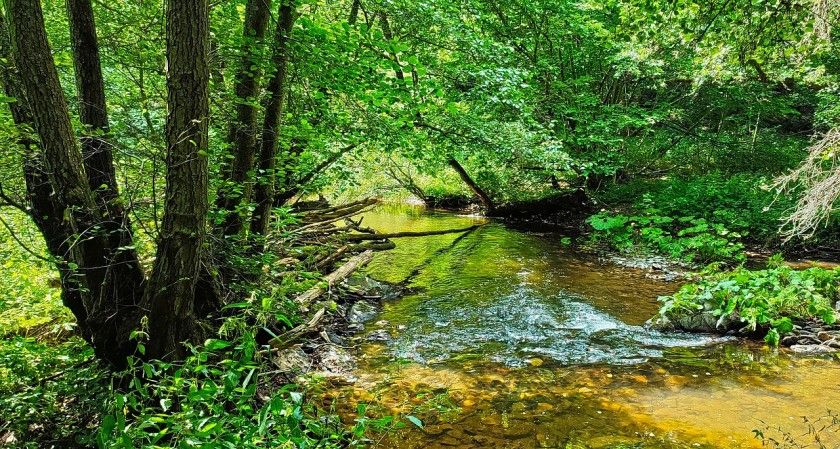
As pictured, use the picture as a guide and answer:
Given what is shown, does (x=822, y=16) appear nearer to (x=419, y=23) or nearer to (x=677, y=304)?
(x=677, y=304)

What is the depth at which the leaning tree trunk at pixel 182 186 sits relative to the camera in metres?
3.03

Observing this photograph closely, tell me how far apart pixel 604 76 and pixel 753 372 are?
13925 millimetres

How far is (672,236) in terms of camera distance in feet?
42.1

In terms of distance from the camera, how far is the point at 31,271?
5426 millimetres

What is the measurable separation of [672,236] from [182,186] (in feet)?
42.7

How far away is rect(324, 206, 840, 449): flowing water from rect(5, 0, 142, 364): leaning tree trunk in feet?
7.45

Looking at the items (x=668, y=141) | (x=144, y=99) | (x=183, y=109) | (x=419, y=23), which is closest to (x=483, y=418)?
(x=183, y=109)

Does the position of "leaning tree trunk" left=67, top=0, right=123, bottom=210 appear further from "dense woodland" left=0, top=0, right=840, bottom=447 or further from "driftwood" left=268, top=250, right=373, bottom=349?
"driftwood" left=268, top=250, right=373, bottom=349

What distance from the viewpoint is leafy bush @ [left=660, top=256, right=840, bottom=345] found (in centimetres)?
637

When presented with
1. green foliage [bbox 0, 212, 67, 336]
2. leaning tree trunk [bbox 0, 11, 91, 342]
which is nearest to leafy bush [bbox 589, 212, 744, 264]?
leaning tree trunk [bbox 0, 11, 91, 342]

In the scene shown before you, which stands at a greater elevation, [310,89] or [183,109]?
[310,89]

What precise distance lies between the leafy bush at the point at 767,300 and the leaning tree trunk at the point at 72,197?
22.8 ft

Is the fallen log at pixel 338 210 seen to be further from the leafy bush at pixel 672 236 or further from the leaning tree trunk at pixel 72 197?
the leafy bush at pixel 672 236

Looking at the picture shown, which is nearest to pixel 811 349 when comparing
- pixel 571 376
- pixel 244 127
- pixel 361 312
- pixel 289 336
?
pixel 571 376
